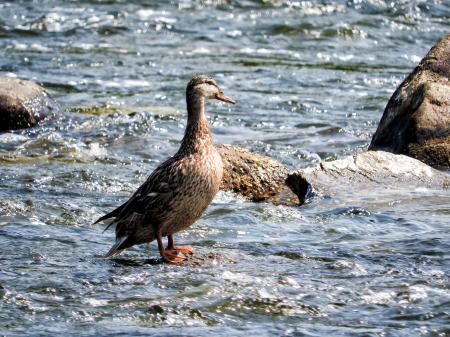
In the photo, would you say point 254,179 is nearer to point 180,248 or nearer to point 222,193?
point 222,193

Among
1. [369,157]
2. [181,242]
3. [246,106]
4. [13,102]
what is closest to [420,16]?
[246,106]

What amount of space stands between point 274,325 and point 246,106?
348 inches

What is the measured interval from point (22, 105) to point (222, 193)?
445 cm

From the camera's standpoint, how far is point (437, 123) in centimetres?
1027

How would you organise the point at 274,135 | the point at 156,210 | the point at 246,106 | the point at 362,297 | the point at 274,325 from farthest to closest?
the point at 246,106, the point at 274,135, the point at 156,210, the point at 362,297, the point at 274,325

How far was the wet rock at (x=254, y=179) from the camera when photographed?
922 centimetres

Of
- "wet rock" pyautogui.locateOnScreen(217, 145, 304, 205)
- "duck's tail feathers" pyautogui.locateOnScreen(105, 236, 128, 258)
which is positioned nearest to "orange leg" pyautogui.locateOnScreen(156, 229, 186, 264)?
"duck's tail feathers" pyautogui.locateOnScreen(105, 236, 128, 258)

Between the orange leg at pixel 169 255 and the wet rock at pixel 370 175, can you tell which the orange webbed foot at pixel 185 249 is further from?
the wet rock at pixel 370 175

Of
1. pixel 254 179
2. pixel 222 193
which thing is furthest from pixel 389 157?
pixel 222 193

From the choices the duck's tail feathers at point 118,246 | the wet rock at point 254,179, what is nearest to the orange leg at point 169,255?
the duck's tail feathers at point 118,246

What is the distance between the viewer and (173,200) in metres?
6.97

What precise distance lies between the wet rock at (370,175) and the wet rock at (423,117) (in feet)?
2.18

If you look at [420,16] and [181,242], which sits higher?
[420,16]

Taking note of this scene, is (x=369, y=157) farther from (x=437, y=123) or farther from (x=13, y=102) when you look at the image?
(x=13, y=102)
